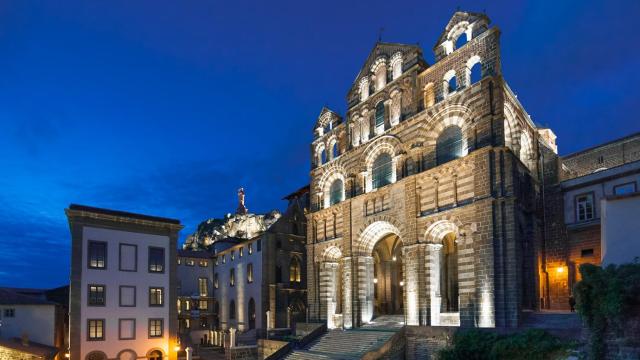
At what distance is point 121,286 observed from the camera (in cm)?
3662

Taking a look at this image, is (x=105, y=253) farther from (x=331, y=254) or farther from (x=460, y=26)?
(x=460, y=26)

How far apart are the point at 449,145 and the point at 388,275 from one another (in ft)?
46.9

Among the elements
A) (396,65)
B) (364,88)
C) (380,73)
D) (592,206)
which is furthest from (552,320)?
(364,88)

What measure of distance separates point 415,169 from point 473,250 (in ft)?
22.8

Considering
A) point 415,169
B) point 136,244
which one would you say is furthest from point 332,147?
point 136,244

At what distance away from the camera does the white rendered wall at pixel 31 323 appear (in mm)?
33562

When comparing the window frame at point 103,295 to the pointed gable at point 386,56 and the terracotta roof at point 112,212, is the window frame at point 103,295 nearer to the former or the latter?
the terracotta roof at point 112,212

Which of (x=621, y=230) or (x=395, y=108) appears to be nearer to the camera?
(x=621, y=230)

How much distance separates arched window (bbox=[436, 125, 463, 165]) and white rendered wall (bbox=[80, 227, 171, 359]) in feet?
74.8

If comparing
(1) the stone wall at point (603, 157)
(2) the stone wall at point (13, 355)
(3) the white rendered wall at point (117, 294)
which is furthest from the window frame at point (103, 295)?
(1) the stone wall at point (603, 157)

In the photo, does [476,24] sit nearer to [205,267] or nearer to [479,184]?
[479,184]

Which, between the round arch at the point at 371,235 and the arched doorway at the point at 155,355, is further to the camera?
the arched doorway at the point at 155,355

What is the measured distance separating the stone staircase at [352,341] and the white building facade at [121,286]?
1168cm

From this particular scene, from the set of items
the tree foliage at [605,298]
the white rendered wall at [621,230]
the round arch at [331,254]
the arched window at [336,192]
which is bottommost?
the tree foliage at [605,298]
